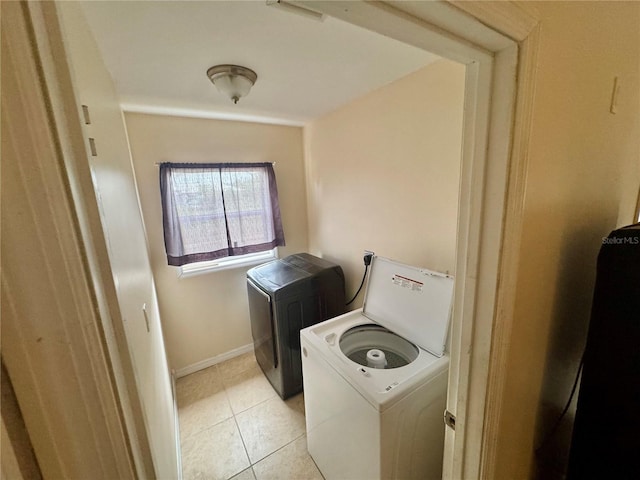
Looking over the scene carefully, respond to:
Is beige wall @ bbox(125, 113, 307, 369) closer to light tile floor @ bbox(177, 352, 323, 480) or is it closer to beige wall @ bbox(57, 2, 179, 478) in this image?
light tile floor @ bbox(177, 352, 323, 480)

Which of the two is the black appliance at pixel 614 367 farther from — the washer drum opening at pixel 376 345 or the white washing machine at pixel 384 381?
the washer drum opening at pixel 376 345

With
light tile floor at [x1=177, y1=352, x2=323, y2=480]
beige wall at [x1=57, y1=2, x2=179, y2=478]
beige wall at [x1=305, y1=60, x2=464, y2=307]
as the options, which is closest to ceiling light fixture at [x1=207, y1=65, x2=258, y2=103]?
beige wall at [x1=57, y1=2, x2=179, y2=478]

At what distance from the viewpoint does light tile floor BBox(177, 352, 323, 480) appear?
5.09ft

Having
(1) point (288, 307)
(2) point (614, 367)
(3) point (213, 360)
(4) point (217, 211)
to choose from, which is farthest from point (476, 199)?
(3) point (213, 360)

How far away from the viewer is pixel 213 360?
246 centimetres

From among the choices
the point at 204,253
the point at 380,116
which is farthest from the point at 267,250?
the point at 380,116

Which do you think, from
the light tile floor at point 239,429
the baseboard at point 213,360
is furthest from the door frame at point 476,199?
the baseboard at point 213,360

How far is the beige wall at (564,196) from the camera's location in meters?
0.66

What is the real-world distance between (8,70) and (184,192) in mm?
1999

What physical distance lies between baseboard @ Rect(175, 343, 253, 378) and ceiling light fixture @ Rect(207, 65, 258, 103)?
2.28 m

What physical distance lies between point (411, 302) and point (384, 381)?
0.50 m

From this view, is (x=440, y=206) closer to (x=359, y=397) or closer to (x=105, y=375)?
(x=359, y=397)

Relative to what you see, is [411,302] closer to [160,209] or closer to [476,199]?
[476,199]

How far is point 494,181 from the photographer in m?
0.64
